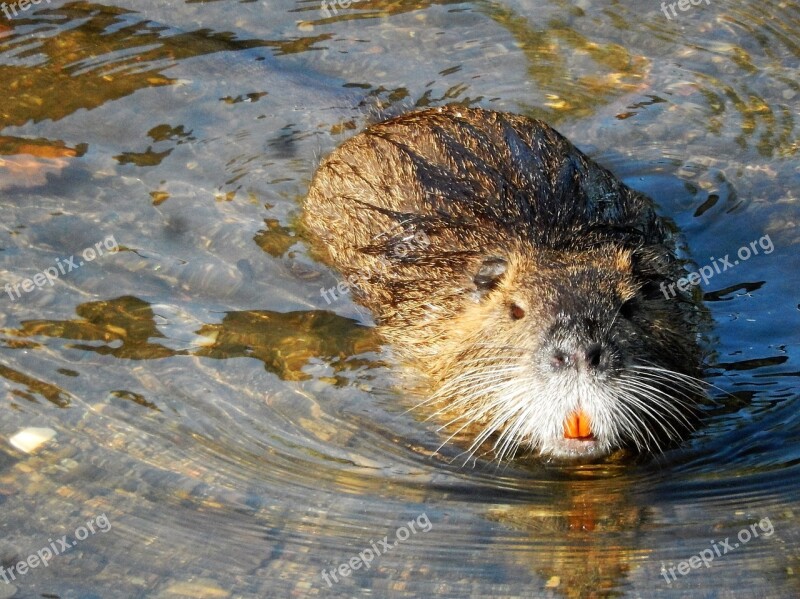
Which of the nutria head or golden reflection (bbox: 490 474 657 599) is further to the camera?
the nutria head

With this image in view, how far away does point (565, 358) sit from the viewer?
12.4 feet

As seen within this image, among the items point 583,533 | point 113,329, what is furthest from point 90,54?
point 583,533

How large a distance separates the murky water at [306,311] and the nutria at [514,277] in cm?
17

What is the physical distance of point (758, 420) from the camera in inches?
168

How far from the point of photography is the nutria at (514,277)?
390cm

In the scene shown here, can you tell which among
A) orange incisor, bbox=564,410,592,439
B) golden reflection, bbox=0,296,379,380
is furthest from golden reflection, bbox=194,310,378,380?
orange incisor, bbox=564,410,592,439

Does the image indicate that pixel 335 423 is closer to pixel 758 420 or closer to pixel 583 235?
pixel 583 235

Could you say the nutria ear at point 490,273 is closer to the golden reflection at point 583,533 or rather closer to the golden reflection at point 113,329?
the golden reflection at point 583,533

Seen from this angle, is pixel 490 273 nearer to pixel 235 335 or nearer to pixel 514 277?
pixel 514 277

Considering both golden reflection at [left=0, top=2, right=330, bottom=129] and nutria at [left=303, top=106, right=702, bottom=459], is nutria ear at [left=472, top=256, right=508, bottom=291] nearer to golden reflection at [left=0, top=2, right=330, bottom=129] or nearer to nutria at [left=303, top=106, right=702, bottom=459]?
nutria at [left=303, top=106, right=702, bottom=459]

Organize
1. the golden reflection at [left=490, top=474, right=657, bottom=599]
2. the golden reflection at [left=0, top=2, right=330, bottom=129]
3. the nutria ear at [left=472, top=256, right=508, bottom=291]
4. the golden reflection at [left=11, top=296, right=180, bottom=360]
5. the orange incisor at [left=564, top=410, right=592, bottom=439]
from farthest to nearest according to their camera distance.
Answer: the golden reflection at [left=0, top=2, right=330, bottom=129]
the golden reflection at [left=11, top=296, right=180, bottom=360]
the nutria ear at [left=472, top=256, right=508, bottom=291]
the orange incisor at [left=564, top=410, right=592, bottom=439]
the golden reflection at [left=490, top=474, right=657, bottom=599]

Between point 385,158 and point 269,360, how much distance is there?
1.03m

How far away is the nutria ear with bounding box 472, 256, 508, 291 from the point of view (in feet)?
14.4

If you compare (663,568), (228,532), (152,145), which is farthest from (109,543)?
(152,145)
